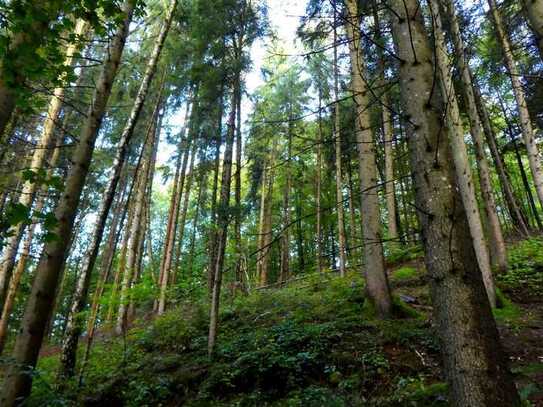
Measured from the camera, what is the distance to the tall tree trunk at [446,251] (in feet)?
5.03

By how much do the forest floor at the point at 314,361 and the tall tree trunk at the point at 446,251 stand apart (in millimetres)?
1894

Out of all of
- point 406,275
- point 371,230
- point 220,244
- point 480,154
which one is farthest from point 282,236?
point 406,275

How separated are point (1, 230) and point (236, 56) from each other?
8940mm

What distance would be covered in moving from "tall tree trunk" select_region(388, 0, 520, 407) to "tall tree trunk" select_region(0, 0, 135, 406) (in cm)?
250

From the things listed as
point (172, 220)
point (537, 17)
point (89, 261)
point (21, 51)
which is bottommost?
point (89, 261)

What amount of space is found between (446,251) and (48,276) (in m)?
3.87

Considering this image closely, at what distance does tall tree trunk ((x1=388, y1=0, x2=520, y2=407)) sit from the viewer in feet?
5.03

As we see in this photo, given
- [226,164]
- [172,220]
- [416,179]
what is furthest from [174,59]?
[416,179]

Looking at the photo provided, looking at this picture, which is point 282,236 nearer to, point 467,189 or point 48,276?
point 48,276

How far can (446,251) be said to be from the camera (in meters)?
1.74

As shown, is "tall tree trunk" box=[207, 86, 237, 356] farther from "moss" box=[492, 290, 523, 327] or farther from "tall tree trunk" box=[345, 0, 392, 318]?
"moss" box=[492, 290, 523, 327]

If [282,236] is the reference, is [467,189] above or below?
above

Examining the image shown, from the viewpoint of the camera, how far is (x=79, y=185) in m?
3.98

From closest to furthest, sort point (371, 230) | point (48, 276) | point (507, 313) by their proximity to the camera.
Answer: point (48, 276), point (507, 313), point (371, 230)
